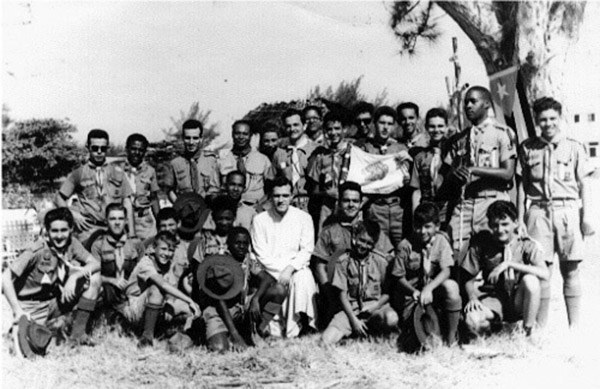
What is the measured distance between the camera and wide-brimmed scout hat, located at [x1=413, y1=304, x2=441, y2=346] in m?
4.72

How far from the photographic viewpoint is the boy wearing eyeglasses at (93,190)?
218 inches

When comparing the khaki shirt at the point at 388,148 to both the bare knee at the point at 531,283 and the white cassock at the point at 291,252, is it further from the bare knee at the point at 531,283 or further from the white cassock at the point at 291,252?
the bare knee at the point at 531,283

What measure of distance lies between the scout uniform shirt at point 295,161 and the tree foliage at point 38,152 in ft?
7.36

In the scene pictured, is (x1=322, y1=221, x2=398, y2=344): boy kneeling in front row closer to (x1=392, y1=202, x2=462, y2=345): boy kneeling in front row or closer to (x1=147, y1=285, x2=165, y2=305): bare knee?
(x1=392, y1=202, x2=462, y2=345): boy kneeling in front row

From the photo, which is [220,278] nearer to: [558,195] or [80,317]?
[80,317]

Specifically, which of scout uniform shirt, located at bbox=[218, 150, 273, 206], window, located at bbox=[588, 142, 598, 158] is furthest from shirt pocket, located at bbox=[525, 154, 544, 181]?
scout uniform shirt, located at bbox=[218, 150, 273, 206]

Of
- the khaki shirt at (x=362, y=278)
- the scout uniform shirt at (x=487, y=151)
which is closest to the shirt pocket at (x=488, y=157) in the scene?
the scout uniform shirt at (x=487, y=151)

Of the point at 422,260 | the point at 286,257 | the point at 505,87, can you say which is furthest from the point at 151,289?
the point at 505,87

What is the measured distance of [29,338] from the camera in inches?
186

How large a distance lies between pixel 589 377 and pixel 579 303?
60cm

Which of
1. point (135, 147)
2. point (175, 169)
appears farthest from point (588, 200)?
point (135, 147)

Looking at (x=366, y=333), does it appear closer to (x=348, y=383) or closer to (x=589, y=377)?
(x=348, y=383)

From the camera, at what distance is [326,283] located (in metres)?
5.04

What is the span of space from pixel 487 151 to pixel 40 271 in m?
3.68
